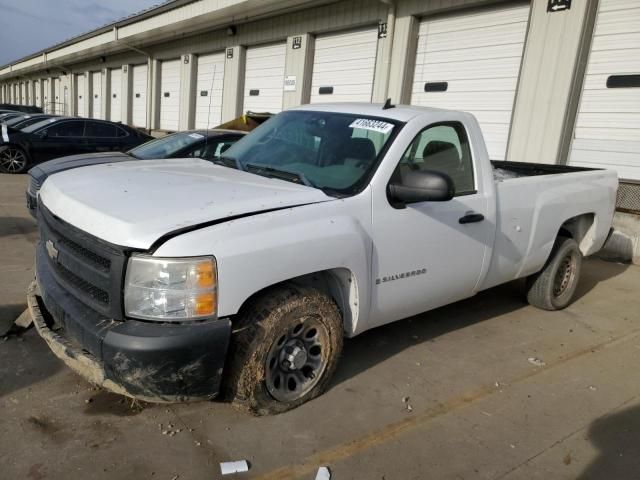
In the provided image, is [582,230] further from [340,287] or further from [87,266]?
[87,266]

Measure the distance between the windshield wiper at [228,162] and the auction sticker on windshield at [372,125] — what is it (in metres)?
0.86

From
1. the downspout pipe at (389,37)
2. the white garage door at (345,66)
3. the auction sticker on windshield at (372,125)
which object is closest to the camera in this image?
the auction sticker on windshield at (372,125)

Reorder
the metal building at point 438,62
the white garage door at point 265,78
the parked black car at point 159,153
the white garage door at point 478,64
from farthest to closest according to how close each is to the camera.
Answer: the white garage door at point 265,78, the white garage door at point 478,64, the metal building at point 438,62, the parked black car at point 159,153

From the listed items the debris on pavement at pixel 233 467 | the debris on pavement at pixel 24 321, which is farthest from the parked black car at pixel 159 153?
the debris on pavement at pixel 233 467

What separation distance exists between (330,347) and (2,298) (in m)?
3.06

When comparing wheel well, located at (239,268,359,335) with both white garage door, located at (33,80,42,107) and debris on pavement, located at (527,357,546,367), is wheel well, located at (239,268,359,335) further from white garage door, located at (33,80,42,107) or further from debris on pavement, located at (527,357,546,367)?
white garage door, located at (33,80,42,107)

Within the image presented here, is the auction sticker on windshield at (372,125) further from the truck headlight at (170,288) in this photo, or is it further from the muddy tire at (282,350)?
the truck headlight at (170,288)

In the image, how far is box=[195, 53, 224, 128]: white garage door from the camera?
55.3 ft

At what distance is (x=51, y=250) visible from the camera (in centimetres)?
302

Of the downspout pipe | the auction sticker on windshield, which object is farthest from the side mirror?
the downspout pipe

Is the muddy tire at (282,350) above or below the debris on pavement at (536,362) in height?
above

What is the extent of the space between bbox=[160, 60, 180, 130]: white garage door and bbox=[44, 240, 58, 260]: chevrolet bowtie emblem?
17.5 m

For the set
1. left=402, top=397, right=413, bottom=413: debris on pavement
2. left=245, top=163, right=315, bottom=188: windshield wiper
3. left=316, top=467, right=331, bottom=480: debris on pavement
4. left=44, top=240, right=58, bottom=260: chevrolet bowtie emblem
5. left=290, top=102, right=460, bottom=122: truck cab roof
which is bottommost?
left=402, top=397, right=413, bottom=413: debris on pavement

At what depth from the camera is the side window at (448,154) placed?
144 inches
